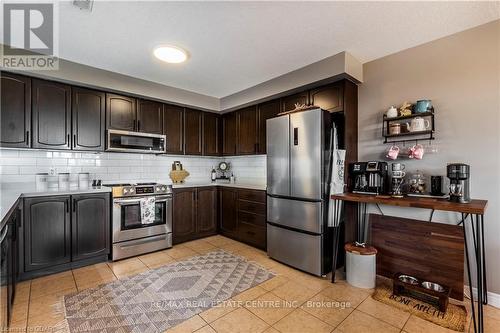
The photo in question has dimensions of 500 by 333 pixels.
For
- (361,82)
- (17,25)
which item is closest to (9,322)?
(17,25)

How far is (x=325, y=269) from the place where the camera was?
2.75 meters

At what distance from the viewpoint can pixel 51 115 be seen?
9.69 feet

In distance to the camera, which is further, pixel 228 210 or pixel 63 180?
pixel 228 210

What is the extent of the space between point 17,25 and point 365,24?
3.23 metres

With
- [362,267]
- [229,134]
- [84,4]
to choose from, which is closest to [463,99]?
[362,267]

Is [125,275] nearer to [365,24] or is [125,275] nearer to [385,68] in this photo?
[365,24]

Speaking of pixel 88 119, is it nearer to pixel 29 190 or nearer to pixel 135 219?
pixel 29 190

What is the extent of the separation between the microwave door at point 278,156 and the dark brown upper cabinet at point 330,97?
482 millimetres

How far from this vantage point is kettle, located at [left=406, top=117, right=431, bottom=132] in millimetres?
2453

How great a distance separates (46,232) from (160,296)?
158cm

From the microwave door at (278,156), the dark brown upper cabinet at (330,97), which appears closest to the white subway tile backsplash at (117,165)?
the microwave door at (278,156)

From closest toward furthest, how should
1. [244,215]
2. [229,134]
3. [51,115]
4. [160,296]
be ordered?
[160,296], [51,115], [244,215], [229,134]

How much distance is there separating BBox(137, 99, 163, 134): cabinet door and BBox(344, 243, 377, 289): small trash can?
10.6 feet

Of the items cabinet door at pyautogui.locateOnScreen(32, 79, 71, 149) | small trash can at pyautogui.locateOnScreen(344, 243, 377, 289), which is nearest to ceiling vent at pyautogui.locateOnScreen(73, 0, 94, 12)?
cabinet door at pyautogui.locateOnScreen(32, 79, 71, 149)
